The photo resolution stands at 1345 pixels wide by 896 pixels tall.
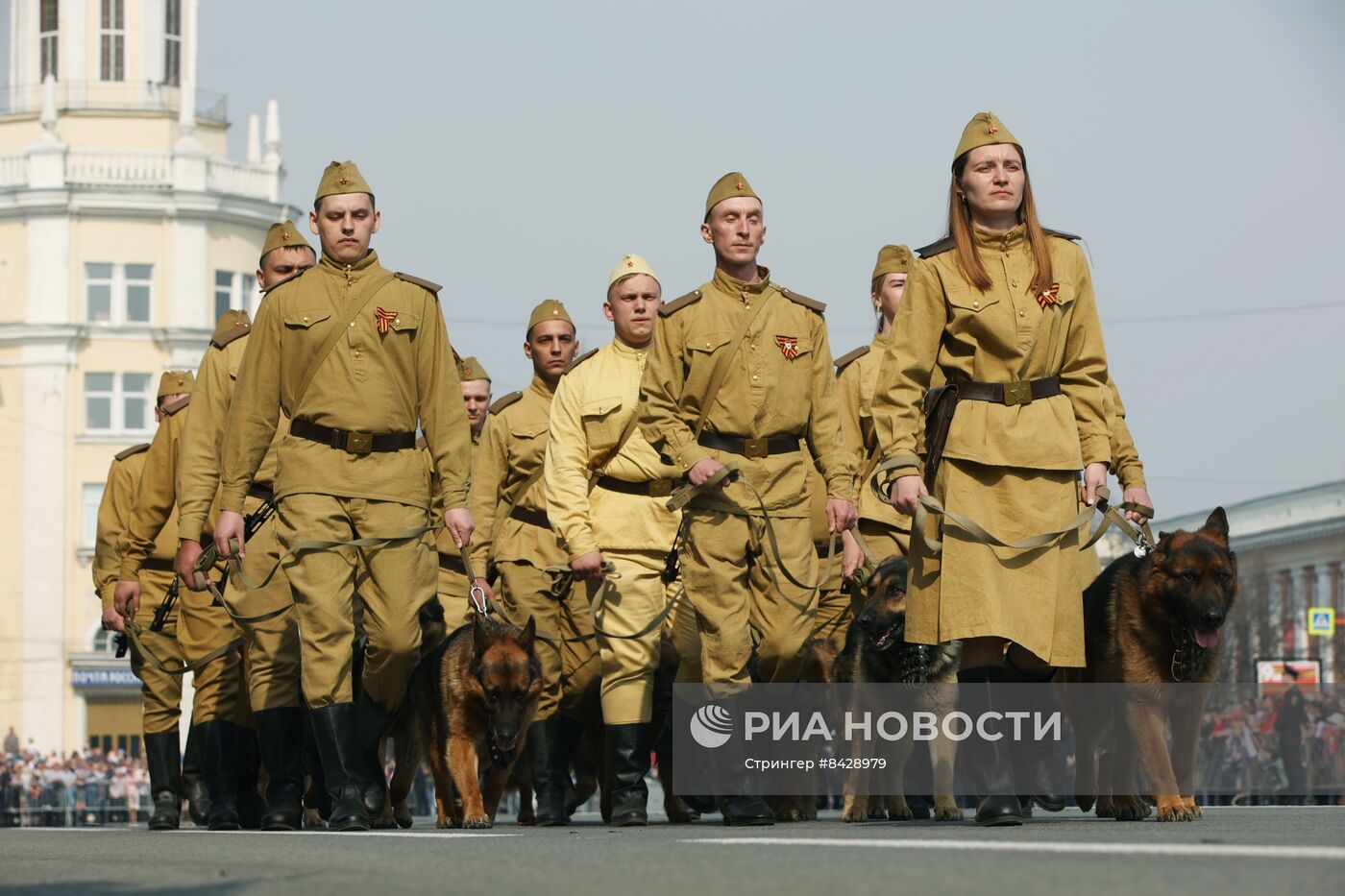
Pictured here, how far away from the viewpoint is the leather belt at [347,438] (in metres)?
11.6

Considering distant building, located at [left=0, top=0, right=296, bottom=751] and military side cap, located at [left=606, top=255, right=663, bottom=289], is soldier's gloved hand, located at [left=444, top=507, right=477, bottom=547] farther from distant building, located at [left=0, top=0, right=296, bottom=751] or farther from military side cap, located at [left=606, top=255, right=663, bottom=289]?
distant building, located at [left=0, top=0, right=296, bottom=751]

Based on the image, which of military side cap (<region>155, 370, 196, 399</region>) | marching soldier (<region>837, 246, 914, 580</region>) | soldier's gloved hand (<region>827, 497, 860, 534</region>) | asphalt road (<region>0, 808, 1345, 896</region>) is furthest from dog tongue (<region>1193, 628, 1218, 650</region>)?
military side cap (<region>155, 370, 196, 399</region>)

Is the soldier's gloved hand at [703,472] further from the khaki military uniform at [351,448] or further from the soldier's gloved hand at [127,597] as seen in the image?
the soldier's gloved hand at [127,597]

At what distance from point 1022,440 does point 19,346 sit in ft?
270

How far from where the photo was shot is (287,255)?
47.1 ft

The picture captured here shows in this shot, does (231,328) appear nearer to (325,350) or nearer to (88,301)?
(325,350)

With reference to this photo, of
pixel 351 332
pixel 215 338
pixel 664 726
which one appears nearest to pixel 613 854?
pixel 351 332

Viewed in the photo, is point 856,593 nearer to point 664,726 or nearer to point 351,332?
point 664,726

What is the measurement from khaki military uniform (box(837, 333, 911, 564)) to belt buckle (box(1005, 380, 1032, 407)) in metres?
3.33

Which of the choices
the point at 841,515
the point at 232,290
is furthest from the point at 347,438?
the point at 232,290

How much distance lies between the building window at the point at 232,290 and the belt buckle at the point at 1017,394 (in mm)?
79138

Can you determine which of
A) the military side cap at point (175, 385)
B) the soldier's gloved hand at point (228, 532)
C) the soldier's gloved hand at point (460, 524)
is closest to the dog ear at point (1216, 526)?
the soldier's gloved hand at point (460, 524)

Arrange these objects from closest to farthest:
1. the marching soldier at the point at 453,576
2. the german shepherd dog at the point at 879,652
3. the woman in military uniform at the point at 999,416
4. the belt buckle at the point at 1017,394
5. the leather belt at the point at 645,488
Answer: the woman in military uniform at the point at 999,416 → the belt buckle at the point at 1017,394 → the leather belt at the point at 645,488 → the german shepherd dog at the point at 879,652 → the marching soldier at the point at 453,576

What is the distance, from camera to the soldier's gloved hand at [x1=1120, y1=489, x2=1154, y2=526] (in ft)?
35.5
